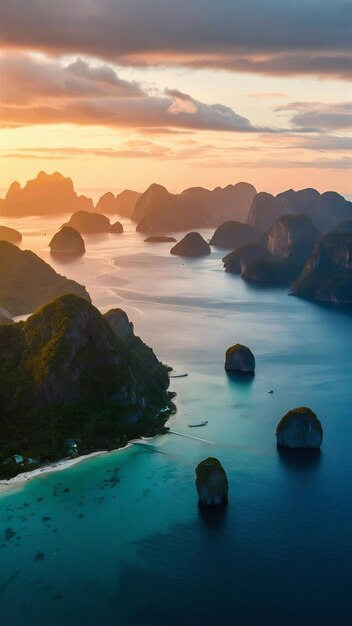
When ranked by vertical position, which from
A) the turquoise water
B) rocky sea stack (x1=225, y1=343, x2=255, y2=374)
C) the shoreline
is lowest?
the turquoise water

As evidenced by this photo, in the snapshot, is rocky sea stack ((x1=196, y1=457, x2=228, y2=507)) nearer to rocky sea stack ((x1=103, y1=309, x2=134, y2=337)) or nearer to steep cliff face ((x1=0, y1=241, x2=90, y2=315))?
rocky sea stack ((x1=103, y1=309, x2=134, y2=337))

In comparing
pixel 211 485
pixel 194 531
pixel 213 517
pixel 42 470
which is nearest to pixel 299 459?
pixel 211 485

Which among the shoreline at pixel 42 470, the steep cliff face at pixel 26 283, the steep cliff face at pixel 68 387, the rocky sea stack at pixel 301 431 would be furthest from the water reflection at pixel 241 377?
the steep cliff face at pixel 26 283

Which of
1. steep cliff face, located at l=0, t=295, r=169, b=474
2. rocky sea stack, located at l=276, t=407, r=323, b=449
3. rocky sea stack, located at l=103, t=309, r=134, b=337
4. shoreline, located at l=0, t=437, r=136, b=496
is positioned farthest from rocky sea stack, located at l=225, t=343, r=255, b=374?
shoreline, located at l=0, t=437, r=136, b=496

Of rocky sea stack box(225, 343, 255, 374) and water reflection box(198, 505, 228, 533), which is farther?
rocky sea stack box(225, 343, 255, 374)

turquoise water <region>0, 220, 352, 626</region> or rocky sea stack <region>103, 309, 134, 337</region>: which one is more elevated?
rocky sea stack <region>103, 309, 134, 337</region>

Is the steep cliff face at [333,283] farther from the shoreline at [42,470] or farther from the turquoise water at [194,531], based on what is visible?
the shoreline at [42,470]

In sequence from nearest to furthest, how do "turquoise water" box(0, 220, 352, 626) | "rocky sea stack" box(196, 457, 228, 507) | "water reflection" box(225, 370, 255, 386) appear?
"turquoise water" box(0, 220, 352, 626) → "rocky sea stack" box(196, 457, 228, 507) → "water reflection" box(225, 370, 255, 386)
